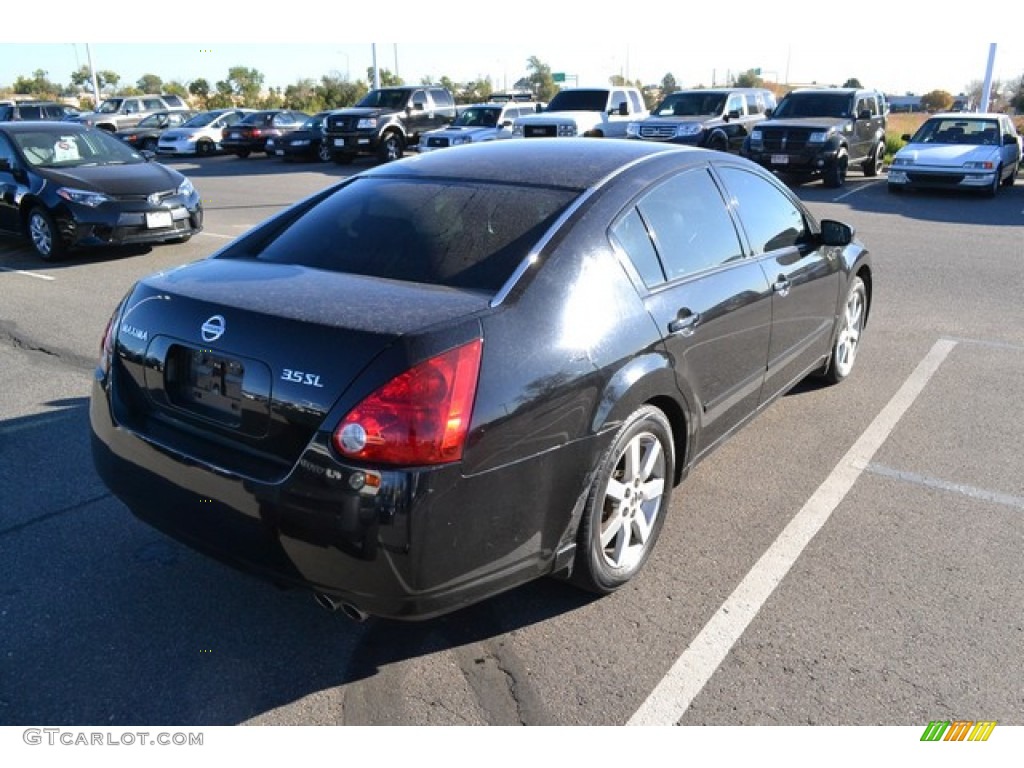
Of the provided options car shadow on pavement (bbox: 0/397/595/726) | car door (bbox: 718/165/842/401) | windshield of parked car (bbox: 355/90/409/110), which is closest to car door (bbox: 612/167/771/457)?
car door (bbox: 718/165/842/401)

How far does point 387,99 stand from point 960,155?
15.4 meters

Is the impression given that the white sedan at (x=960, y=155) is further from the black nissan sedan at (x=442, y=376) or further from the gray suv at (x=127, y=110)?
the gray suv at (x=127, y=110)

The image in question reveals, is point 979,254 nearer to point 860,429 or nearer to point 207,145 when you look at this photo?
point 860,429

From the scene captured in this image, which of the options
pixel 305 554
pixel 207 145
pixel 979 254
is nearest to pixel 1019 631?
pixel 305 554

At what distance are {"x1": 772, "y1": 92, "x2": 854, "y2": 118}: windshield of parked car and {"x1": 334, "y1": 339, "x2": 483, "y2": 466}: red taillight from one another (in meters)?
18.2

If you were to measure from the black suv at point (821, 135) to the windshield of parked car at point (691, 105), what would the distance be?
1.68 meters

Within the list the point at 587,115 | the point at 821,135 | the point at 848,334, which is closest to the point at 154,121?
the point at 587,115

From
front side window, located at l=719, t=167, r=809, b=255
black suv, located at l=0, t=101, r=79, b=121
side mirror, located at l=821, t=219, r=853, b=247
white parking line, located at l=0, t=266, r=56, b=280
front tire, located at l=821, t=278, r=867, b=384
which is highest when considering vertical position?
black suv, located at l=0, t=101, r=79, b=121

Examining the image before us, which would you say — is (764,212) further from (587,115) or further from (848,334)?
(587,115)

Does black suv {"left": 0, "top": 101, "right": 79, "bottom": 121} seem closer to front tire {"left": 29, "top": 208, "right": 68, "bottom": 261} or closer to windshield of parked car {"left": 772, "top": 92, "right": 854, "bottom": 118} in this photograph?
front tire {"left": 29, "top": 208, "right": 68, "bottom": 261}

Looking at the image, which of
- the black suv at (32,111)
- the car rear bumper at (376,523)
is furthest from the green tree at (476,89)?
the car rear bumper at (376,523)

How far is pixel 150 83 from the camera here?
85375 millimetres

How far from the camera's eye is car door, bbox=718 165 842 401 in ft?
13.8

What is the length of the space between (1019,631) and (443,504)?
2.19 metres
